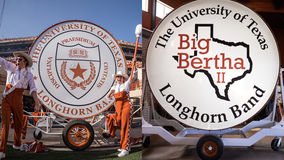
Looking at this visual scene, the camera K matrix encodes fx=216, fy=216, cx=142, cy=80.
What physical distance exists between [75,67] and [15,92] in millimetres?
748

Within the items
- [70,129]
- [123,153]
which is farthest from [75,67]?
[123,153]

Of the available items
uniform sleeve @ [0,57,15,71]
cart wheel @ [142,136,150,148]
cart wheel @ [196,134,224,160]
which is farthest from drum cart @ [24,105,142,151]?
cart wheel @ [196,134,224,160]

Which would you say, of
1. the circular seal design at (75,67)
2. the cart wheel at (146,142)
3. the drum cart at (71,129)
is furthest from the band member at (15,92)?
the cart wheel at (146,142)

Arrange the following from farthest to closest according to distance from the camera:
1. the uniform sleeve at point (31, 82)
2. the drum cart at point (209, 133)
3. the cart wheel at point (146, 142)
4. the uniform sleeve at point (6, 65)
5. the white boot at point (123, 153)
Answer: the cart wheel at point (146, 142), the white boot at point (123, 153), the drum cart at point (209, 133), the uniform sleeve at point (31, 82), the uniform sleeve at point (6, 65)

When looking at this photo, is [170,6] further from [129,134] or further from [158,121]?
Result: [129,134]

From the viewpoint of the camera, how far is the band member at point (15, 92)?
2525mm

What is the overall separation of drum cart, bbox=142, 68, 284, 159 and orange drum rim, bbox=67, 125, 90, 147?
802 mm

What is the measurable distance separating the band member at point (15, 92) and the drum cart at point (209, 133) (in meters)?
1.54

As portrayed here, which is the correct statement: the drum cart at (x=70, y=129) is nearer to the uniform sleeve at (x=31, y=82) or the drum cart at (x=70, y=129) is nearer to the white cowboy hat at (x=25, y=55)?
the uniform sleeve at (x=31, y=82)

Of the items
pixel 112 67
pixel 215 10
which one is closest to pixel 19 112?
pixel 112 67

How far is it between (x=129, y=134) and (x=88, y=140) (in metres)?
0.56

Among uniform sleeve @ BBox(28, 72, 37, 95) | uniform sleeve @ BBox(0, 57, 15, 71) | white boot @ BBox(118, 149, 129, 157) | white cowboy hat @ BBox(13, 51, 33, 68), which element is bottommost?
white boot @ BBox(118, 149, 129, 157)

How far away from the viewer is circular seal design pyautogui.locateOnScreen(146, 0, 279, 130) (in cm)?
274

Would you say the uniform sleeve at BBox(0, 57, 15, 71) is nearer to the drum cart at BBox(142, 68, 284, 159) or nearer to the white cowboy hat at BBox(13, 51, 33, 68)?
the white cowboy hat at BBox(13, 51, 33, 68)
